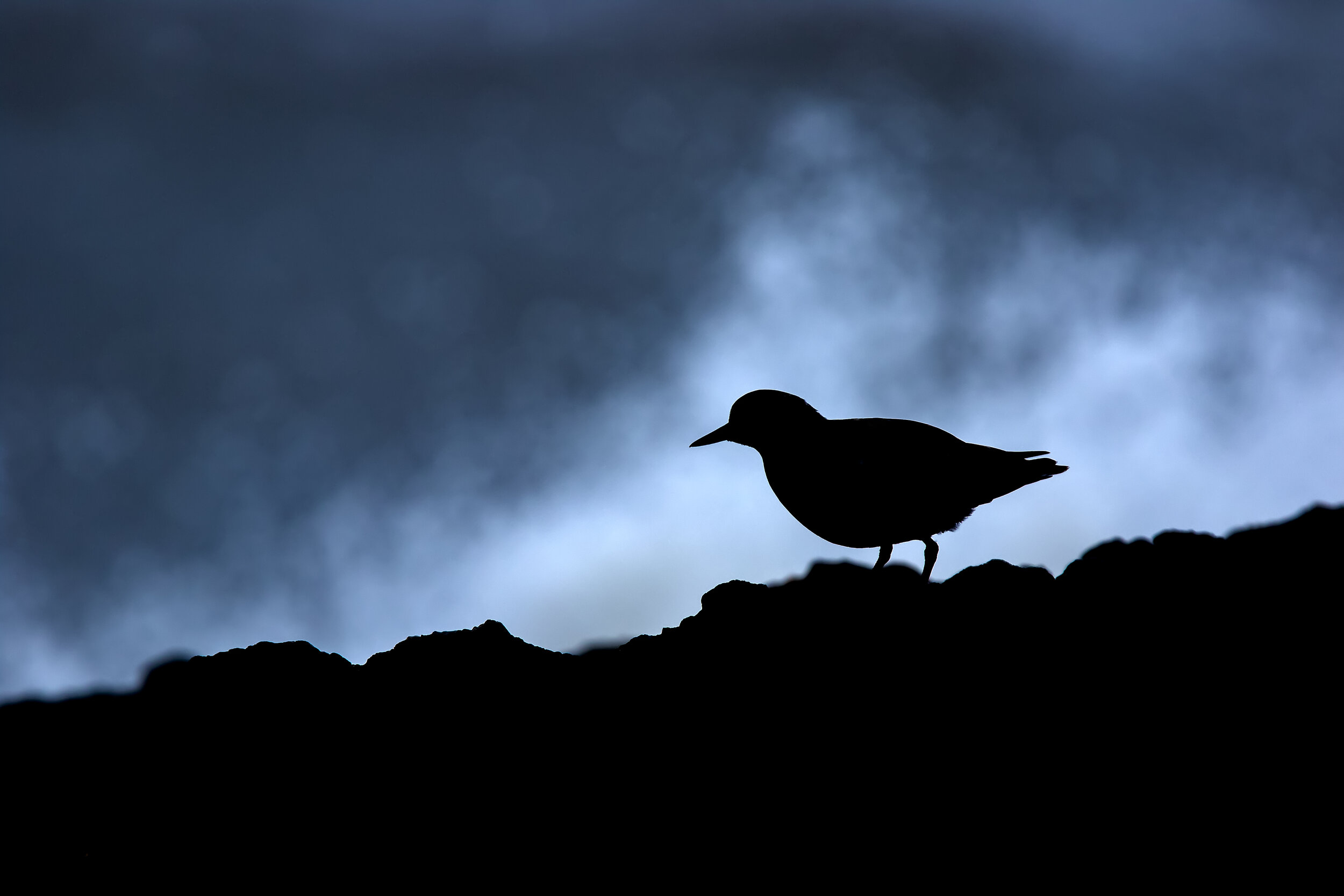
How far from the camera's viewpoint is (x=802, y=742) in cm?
492

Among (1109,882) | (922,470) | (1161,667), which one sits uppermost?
(922,470)

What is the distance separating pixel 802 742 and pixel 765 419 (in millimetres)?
4494

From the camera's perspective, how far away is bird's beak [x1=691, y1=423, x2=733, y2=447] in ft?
30.3

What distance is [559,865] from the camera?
462 cm

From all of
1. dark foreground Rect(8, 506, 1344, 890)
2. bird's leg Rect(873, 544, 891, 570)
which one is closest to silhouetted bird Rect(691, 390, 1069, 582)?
bird's leg Rect(873, 544, 891, 570)

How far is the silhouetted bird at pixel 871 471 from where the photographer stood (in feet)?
28.9

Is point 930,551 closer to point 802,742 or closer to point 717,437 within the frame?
point 717,437

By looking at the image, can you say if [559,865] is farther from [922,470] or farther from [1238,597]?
[922,470]

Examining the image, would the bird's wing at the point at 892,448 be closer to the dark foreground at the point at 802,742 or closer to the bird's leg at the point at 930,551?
the bird's leg at the point at 930,551

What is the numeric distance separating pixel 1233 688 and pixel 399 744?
3.93 metres

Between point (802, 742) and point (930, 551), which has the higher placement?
point (930, 551)

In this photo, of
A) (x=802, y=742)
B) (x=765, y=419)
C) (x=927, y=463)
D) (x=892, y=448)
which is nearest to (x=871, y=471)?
(x=892, y=448)

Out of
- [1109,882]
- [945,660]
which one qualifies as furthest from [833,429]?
[1109,882]

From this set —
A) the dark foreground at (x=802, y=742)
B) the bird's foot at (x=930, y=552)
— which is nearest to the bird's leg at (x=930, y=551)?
the bird's foot at (x=930, y=552)
